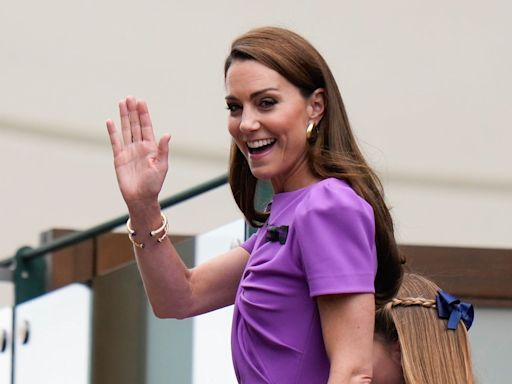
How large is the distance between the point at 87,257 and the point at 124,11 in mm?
980

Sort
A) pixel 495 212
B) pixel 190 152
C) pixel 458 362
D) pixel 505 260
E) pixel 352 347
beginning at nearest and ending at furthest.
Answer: pixel 352 347, pixel 458 362, pixel 505 260, pixel 495 212, pixel 190 152

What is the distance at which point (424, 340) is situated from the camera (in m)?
2.50

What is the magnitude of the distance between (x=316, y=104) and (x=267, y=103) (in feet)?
0.25

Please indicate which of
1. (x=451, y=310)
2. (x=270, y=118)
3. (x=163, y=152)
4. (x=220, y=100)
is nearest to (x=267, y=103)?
(x=270, y=118)

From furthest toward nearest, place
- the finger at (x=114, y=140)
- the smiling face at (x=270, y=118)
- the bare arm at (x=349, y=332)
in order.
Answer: the finger at (x=114, y=140)
the smiling face at (x=270, y=118)
the bare arm at (x=349, y=332)

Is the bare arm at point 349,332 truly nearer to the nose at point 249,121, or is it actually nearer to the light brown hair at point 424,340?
the light brown hair at point 424,340

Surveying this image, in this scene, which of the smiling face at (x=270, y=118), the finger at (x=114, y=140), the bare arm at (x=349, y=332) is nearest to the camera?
the bare arm at (x=349, y=332)

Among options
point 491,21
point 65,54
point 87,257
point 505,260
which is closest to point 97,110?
point 65,54

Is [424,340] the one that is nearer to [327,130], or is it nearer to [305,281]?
[305,281]

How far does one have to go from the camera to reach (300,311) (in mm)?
2369

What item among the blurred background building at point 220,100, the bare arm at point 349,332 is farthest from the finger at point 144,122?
the blurred background building at point 220,100

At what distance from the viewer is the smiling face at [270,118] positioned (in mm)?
2418

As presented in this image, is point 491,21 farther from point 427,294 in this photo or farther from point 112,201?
point 427,294

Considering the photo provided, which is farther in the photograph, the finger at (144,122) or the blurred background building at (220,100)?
the blurred background building at (220,100)
